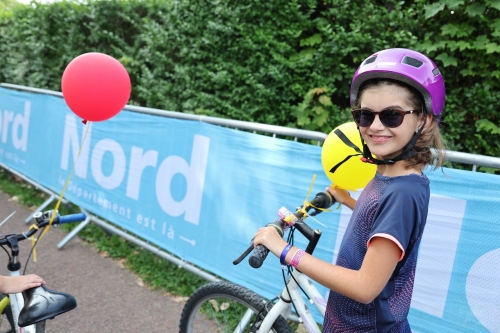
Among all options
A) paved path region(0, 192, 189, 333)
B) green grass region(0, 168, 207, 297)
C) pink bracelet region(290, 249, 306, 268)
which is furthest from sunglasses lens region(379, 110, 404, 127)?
green grass region(0, 168, 207, 297)

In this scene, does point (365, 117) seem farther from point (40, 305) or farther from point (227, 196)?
point (227, 196)

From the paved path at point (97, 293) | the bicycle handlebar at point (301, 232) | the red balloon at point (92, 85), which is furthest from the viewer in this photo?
the paved path at point (97, 293)

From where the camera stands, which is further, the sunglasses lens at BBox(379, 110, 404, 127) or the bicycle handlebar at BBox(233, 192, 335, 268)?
the bicycle handlebar at BBox(233, 192, 335, 268)

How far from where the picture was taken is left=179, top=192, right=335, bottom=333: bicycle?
6.61ft

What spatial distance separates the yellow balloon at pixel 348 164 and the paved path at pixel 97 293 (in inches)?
85.4

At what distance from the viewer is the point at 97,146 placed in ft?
17.5

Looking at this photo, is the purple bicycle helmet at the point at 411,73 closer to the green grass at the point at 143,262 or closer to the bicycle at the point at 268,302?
the bicycle at the point at 268,302

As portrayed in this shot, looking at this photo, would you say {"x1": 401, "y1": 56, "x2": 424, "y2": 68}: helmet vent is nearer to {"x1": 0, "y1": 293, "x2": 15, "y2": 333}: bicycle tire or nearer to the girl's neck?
the girl's neck

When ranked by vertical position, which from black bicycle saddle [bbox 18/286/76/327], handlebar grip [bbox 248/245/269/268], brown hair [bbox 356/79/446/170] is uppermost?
brown hair [bbox 356/79/446/170]

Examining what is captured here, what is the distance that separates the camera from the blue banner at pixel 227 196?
2.48 meters

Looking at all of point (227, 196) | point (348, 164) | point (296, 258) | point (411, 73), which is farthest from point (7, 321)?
point (411, 73)

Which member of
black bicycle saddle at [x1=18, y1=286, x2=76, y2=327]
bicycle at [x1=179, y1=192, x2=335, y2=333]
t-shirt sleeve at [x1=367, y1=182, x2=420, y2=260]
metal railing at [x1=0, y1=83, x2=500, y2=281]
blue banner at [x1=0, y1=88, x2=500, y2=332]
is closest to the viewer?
t-shirt sleeve at [x1=367, y1=182, x2=420, y2=260]

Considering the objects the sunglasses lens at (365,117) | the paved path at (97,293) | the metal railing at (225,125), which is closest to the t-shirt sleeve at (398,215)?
the sunglasses lens at (365,117)

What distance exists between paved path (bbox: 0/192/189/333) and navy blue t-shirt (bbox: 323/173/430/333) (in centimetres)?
226
